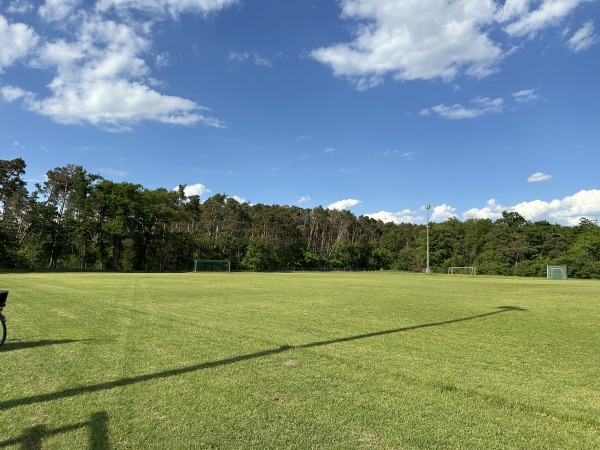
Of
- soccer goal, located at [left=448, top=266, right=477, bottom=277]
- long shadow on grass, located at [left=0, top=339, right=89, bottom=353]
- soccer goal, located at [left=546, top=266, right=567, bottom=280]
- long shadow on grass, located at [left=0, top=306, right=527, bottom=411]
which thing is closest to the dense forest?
soccer goal, located at [left=448, top=266, right=477, bottom=277]

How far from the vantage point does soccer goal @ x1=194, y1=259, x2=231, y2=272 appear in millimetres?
83188

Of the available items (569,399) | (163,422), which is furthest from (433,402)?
(163,422)

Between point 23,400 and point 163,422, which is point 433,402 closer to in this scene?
point 163,422

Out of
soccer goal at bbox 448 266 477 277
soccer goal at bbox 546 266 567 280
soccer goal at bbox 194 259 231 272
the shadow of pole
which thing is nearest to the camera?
the shadow of pole

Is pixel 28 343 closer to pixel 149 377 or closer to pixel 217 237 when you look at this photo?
pixel 149 377

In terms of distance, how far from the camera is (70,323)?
35.9 ft

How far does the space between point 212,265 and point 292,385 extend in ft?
266

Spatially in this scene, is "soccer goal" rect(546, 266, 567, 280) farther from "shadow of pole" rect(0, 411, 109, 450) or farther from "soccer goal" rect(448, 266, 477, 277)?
"shadow of pole" rect(0, 411, 109, 450)

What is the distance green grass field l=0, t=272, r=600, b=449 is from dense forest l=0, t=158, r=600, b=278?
219 ft

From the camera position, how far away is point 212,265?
3324 inches

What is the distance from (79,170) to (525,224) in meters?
106

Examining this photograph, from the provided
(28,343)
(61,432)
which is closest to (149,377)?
(61,432)

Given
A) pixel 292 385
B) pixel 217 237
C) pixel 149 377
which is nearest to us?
pixel 292 385

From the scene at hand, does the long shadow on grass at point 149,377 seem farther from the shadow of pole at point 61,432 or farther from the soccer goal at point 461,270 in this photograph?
the soccer goal at point 461,270
